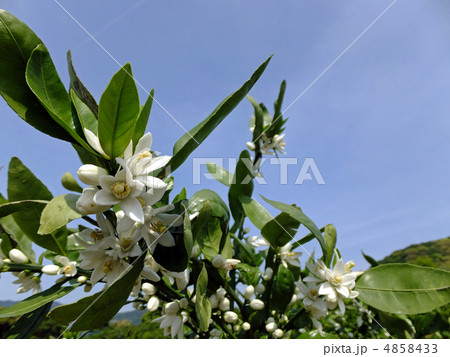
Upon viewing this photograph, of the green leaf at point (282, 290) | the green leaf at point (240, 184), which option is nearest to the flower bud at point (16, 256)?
the green leaf at point (240, 184)

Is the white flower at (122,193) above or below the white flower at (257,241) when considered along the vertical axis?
below

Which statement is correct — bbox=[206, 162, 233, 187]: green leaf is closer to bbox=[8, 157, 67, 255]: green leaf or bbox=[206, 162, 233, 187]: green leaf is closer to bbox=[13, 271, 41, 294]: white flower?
bbox=[8, 157, 67, 255]: green leaf

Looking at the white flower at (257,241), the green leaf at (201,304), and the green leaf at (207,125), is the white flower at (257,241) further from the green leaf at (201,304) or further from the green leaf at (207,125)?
the green leaf at (207,125)

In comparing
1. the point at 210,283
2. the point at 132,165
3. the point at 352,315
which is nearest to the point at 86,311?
the point at 132,165

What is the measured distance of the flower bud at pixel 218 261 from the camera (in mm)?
956

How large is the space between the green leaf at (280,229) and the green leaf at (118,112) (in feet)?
1.80

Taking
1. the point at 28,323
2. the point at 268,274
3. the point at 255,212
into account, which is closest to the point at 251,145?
the point at 255,212

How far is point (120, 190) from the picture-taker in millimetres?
699

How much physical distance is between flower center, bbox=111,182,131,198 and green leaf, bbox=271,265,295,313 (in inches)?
25.9

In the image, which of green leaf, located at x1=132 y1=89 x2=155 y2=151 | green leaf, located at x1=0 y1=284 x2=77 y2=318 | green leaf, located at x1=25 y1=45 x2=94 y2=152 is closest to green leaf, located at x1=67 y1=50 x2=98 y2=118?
green leaf, located at x1=25 y1=45 x2=94 y2=152

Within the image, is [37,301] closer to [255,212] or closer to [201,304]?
[201,304]

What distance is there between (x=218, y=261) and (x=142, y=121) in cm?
45

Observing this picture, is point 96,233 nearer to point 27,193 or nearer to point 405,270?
point 27,193

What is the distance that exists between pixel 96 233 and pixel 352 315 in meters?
1.78
